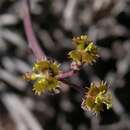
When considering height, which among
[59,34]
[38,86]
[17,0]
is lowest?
[38,86]

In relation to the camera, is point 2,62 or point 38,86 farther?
point 2,62

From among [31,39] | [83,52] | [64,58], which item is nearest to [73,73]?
[83,52]

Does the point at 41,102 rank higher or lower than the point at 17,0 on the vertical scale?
lower

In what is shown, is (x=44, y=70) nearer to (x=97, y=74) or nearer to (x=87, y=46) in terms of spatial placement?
(x=87, y=46)

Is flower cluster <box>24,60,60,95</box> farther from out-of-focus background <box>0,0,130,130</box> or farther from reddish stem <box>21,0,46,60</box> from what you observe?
out-of-focus background <box>0,0,130,130</box>

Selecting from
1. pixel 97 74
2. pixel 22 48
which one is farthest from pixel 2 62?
pixel 97 74

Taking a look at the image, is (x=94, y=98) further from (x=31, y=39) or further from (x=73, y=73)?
(x=31, y=39)

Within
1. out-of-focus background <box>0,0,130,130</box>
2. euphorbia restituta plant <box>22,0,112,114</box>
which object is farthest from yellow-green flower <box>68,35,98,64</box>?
out-of-focus background <box>0,0,130,130</box>
